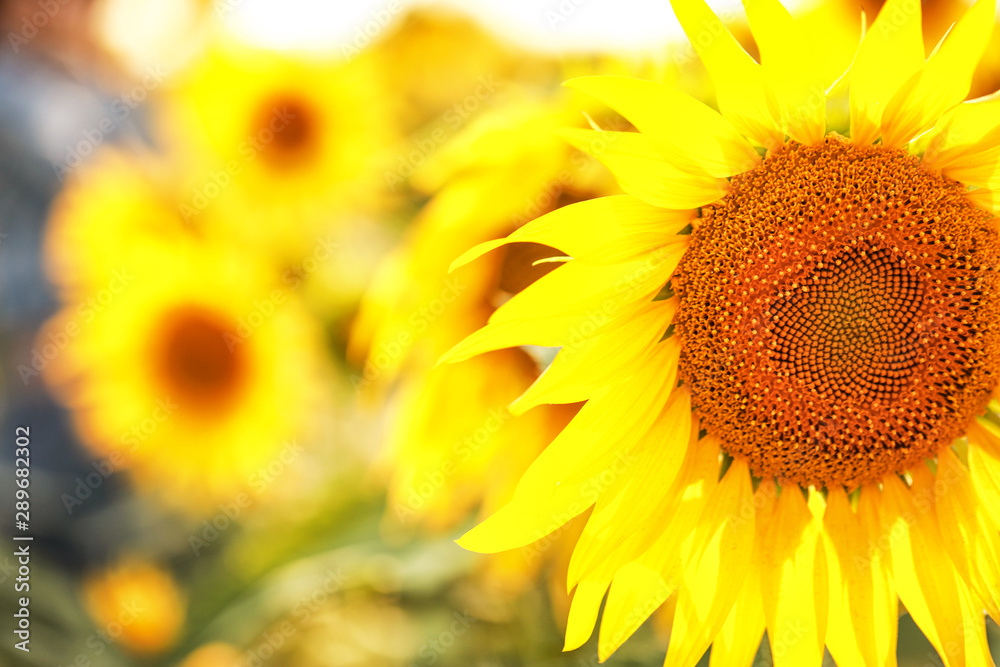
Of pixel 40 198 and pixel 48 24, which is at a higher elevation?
pixel 48 24

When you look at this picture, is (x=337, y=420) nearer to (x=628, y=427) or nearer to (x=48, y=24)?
(x=628, y=427)

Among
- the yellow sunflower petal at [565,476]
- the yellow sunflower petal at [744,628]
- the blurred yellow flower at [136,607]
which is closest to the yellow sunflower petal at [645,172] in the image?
the yellow sunflower petal at [565,476]

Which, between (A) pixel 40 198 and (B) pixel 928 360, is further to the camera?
(A) pixel 40 198

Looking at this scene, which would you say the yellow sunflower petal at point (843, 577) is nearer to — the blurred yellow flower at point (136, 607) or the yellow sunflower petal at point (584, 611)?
the yellow sunflower petal at point (584, 611)

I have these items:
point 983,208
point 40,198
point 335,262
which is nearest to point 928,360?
point 983,208

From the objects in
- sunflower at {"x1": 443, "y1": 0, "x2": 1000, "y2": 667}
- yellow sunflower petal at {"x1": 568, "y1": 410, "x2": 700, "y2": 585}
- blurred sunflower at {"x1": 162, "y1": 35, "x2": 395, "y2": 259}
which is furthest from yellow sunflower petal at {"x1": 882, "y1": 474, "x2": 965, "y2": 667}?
blurred sunflower at {"x1": 162, "y1": 35, "x2": 395, "y2": 259}

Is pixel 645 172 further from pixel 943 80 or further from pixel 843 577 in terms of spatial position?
pixel 843 577
